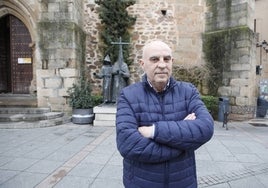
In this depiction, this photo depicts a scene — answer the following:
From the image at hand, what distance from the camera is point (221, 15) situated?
30.1ft

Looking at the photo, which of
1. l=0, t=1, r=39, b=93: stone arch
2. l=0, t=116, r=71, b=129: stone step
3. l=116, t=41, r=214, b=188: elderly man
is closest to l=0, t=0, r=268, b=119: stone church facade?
l=0, t=1, r=39, b=93: stone arch

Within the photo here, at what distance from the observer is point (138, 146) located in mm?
1550

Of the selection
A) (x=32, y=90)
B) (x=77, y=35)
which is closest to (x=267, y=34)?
(x=77, y=35)

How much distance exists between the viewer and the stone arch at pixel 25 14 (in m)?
8.66

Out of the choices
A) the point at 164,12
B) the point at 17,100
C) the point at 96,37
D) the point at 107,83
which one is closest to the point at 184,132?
the point at 107,83

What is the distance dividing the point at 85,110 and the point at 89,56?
3.23 meters

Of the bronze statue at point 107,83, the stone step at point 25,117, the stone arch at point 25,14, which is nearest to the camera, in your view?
the stone step at point 25,117

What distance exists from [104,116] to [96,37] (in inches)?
162

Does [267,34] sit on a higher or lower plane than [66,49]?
higher

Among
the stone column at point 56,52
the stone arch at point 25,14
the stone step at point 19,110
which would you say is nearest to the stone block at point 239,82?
the stone column at point 56,52

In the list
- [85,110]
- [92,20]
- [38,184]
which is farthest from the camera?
[92,20]

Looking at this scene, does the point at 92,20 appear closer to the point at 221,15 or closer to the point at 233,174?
the point at 221,15

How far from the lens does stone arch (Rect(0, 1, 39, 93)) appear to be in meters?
8.66

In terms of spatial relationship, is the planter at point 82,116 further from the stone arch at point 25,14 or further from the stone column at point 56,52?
the stone arch at point 25,14
